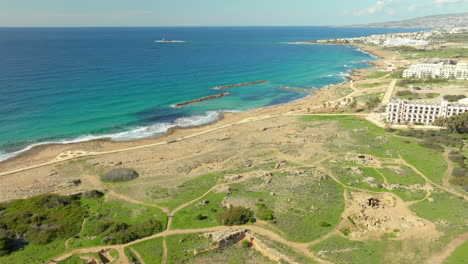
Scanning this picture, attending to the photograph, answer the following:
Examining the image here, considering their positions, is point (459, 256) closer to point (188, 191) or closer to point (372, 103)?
point (188, 191)

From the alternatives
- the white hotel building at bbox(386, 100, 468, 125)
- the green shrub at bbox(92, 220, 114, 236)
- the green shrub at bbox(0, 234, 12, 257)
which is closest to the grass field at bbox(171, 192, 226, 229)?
the green shrub at bbox(92, 220, 114, 236)

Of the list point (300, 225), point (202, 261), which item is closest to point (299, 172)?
point (300, 225)

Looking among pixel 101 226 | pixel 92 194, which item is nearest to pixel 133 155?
pixel 92 194

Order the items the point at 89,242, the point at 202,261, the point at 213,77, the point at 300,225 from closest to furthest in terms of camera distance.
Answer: the point at 202,261 < the point at 89,242 < the point at 300,225 < the point at 213,77

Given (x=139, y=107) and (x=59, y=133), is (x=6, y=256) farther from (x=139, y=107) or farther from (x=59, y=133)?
(x=139, y=107)

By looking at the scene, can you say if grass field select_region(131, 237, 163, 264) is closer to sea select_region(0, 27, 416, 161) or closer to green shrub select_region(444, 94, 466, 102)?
sea select_region(0, 27, 416, 161)

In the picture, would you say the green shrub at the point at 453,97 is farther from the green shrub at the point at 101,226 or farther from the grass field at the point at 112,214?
the green shrub at the point at 101,226
